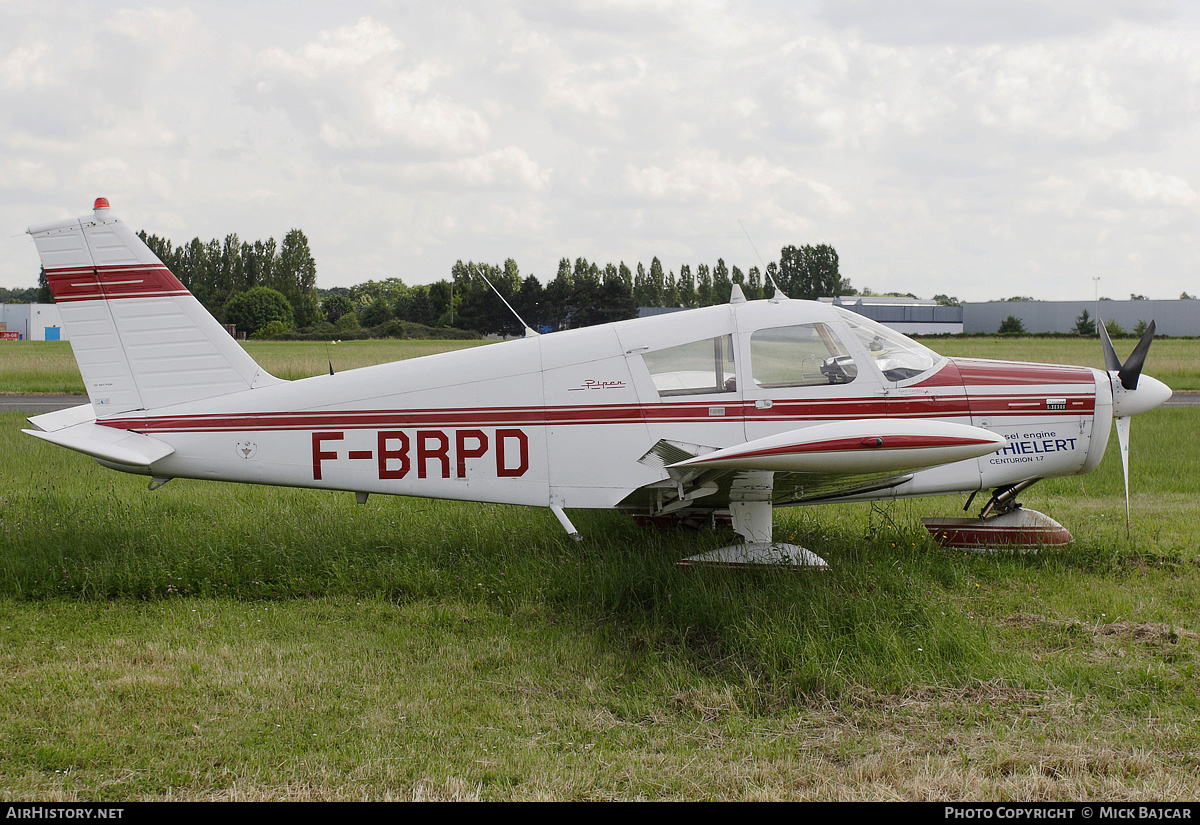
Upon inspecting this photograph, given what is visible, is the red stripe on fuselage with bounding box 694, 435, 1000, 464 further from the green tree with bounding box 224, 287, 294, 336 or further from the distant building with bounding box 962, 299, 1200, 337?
the distant building with bounding box 962, 299, 1200, 337

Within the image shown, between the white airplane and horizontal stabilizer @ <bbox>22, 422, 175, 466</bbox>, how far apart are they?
0.02 metres

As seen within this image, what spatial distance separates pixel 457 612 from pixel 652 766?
2.43m

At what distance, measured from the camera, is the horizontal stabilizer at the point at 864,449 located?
5.35 meters

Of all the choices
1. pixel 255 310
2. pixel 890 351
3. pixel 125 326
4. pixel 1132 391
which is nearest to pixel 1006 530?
pixel 1132 391

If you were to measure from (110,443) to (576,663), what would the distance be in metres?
3.98

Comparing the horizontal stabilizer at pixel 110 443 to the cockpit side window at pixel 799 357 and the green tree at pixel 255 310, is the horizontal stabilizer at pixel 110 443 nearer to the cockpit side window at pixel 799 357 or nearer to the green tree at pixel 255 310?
the cockpit side window at pixel 799 357

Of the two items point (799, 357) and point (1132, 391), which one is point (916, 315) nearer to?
point (1132, 391)

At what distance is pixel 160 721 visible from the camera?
171 inches

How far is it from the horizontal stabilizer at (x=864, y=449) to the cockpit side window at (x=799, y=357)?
38.7 inches

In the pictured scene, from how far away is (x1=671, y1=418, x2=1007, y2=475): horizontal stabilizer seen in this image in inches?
211

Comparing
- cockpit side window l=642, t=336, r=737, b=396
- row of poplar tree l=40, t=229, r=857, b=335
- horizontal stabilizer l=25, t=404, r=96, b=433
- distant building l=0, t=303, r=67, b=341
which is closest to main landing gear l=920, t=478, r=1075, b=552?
cockpit side window l=642, t=336, r=737, b=396
